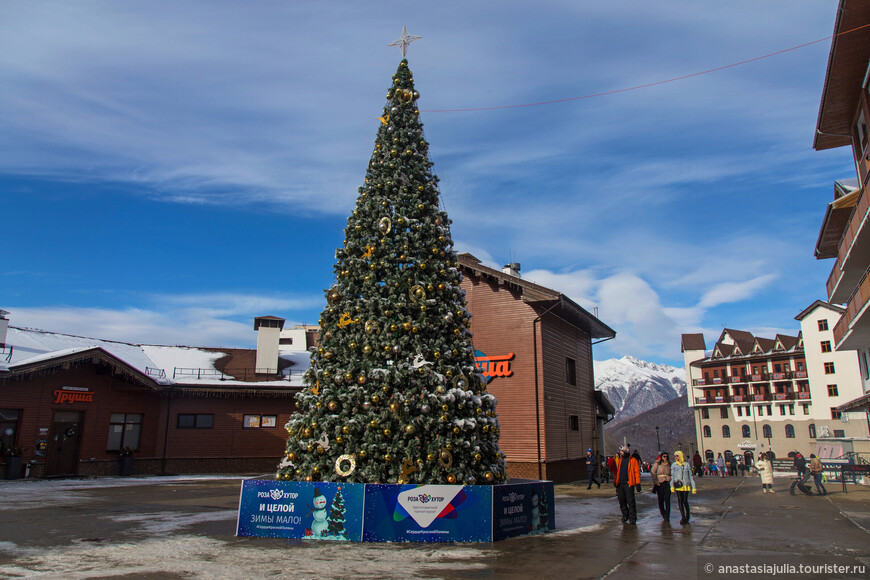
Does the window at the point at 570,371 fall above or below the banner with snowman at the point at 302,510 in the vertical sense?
above

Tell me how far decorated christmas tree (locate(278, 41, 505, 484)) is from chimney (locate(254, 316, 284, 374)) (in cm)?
2105

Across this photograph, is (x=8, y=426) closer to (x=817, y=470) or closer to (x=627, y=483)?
(x=627, y=483)

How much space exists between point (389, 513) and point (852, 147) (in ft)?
76.4

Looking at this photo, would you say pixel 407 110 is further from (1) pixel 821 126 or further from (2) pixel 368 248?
(1) pixel 821 126

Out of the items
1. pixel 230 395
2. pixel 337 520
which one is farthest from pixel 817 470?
pixel 230 395

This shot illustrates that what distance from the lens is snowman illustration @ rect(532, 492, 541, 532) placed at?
33.1ft

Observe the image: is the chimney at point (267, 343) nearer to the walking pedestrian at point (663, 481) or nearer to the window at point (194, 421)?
the window at point (194, 421)

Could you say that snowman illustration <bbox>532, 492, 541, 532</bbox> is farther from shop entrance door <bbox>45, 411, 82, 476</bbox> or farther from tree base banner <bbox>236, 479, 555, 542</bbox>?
shop entrance door <bbox>45, 411, 82, 476</bbox>

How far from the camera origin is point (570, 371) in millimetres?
27078

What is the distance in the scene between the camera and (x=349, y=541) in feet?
29.6

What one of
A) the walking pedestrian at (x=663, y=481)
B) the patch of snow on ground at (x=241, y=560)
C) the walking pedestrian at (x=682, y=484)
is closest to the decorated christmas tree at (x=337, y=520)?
the patch of snow on ground at (x=241, y=560)

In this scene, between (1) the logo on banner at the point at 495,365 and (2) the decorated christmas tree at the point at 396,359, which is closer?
(2) the decorated christmas tree at the point at 396,359

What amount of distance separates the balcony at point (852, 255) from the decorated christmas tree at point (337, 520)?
16581 mm

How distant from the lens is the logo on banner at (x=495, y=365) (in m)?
24.0
